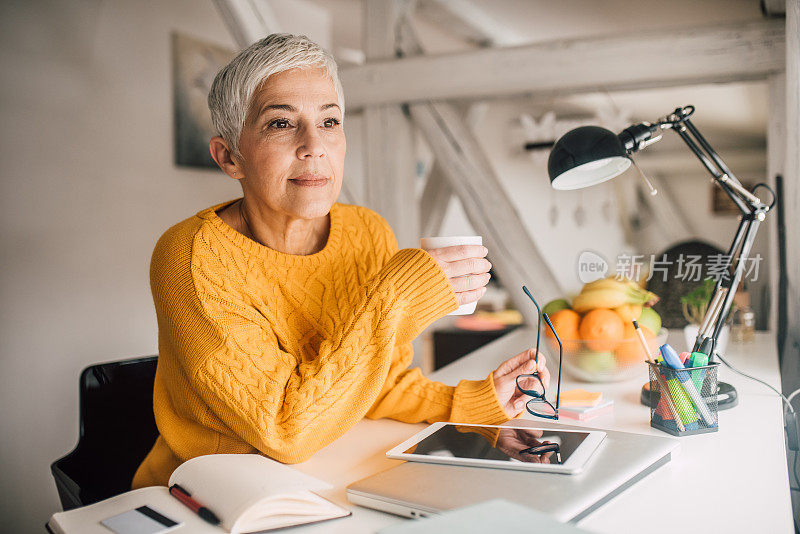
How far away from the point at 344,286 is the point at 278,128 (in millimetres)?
331

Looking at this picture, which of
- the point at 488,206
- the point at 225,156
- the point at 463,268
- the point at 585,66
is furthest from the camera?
the point at 488,206

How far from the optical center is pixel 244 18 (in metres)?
2.09

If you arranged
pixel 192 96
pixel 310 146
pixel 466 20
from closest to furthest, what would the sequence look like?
pixel 310 146 → pixel 192 96 → pixel 466 20

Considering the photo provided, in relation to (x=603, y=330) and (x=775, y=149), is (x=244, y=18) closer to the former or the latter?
(x=603, y=330)

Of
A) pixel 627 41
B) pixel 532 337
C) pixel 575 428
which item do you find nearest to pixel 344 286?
pixel 575 428

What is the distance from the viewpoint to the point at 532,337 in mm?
1992

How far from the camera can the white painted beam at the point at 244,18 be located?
81.7 inches

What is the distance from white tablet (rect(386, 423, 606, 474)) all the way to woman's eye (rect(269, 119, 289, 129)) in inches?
23.1

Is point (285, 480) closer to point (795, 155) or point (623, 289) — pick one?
→ point (623, 289)

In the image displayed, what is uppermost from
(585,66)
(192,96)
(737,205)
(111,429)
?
(192,96)

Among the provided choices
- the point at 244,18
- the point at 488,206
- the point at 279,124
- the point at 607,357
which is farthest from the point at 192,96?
the point at 607,357

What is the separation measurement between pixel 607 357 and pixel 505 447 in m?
0.59

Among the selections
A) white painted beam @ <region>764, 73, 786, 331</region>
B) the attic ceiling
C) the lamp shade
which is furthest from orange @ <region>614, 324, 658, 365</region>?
the attic ceiling

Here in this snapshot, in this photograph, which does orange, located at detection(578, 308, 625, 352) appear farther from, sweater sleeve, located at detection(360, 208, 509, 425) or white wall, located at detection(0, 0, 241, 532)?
white wall, located at detection(0, 0, 241, 532)
